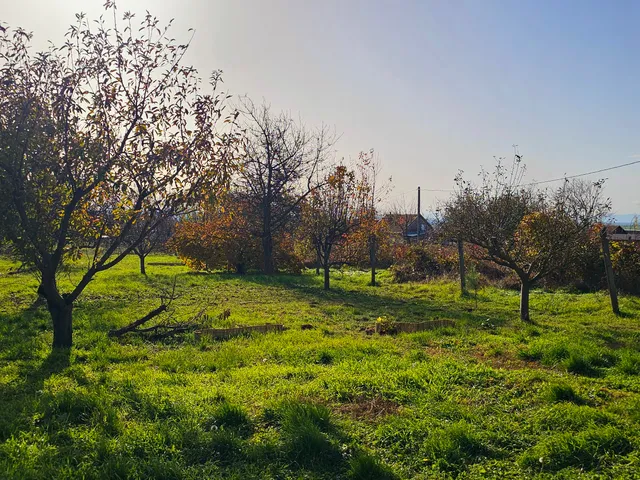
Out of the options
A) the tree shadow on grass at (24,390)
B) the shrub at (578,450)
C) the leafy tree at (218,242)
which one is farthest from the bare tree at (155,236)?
the shrub at (578,450)

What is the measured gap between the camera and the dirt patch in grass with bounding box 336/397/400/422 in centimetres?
462

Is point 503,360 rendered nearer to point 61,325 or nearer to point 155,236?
point 61,325

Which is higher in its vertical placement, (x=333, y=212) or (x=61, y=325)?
(x=333, y=212)

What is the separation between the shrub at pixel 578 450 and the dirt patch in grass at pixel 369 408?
54.8 inches

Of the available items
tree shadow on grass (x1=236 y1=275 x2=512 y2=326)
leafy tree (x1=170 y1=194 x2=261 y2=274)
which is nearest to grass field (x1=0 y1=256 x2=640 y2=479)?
tree shadow on grass (x1=236 y1=275 x2=512 y2=326)

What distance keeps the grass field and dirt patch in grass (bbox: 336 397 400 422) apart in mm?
21

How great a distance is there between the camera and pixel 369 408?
480cm

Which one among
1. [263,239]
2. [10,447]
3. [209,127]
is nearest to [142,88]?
[209,127]

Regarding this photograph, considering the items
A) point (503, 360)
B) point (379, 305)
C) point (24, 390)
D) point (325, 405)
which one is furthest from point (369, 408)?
point (379, 305)

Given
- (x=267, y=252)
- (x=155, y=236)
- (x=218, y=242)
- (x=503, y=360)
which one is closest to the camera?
(x=503, y=360)

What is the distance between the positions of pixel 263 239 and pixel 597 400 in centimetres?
2214

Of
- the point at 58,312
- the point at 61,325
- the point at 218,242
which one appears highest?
the point at 218,242

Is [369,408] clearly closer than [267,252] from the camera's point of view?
Yes

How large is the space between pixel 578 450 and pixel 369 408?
6.27ft
